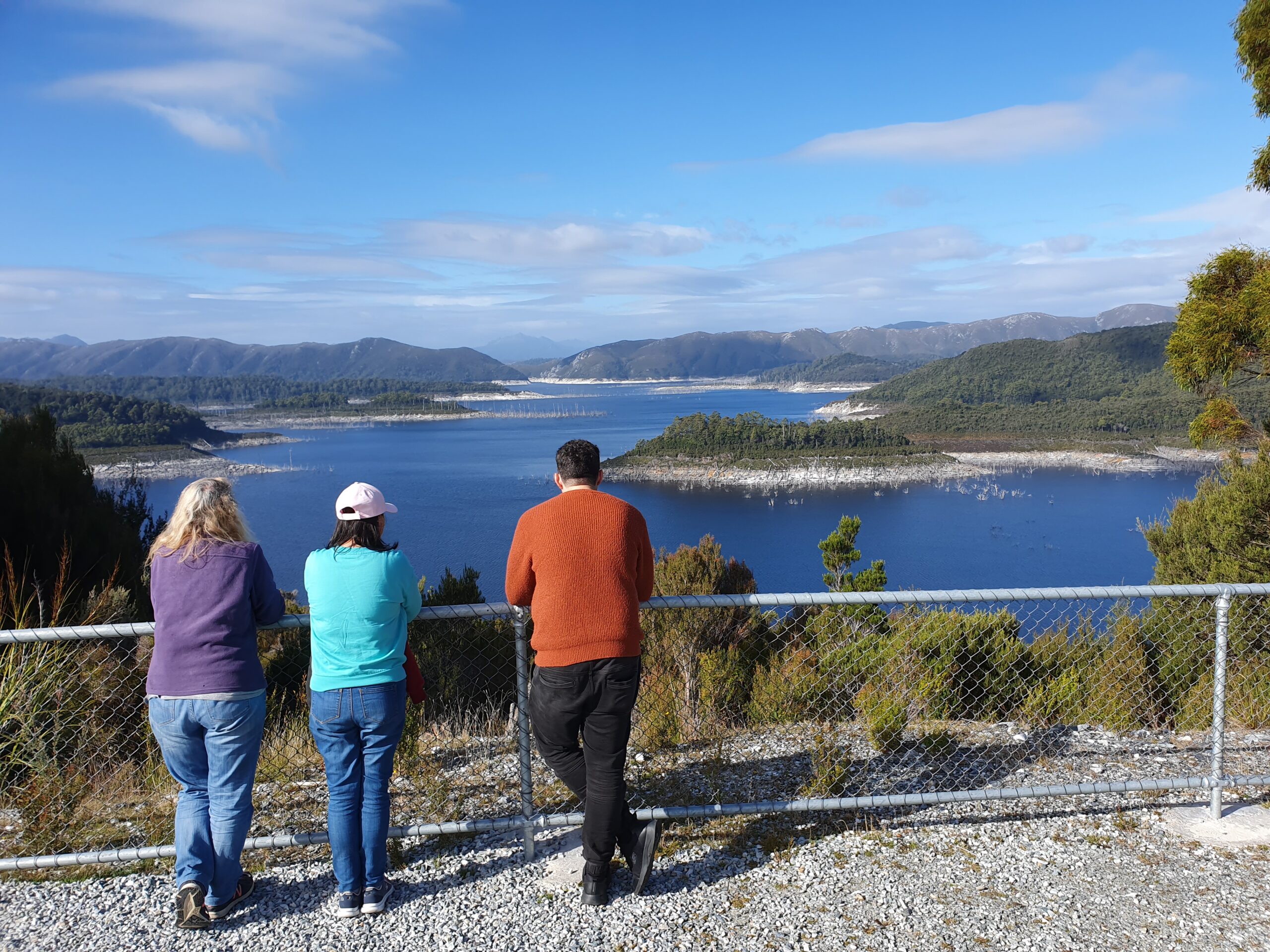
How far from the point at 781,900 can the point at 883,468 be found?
80957 millimetres

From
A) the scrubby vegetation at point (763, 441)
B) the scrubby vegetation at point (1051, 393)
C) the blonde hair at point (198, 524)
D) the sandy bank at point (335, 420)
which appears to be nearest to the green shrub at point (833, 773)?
the blonde hair at point (198, 524)

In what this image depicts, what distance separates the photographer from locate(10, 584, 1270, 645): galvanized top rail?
2727 mm

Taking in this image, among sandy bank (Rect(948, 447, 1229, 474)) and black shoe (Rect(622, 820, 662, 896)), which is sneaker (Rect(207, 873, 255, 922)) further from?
sandy bank (Rect(948, 447, 1229, 474))

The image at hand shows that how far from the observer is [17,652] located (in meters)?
3.66

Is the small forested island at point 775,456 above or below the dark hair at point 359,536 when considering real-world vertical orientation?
below

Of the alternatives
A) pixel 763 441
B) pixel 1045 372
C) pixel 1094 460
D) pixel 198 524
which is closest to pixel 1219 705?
pixel 198 524

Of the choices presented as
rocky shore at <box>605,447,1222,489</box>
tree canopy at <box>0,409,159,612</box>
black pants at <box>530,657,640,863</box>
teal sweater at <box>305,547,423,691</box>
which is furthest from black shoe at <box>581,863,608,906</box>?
rocky shore at <box>605,447,1222,489</box>

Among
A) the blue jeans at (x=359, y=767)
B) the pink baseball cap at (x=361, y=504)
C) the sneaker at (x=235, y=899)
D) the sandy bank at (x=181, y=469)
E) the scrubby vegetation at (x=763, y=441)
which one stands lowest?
the sandy bank at (x=181, y=469)

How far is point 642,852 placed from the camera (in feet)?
8.82

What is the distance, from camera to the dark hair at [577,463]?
8.18 ft

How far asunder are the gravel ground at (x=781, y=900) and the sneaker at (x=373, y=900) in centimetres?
3

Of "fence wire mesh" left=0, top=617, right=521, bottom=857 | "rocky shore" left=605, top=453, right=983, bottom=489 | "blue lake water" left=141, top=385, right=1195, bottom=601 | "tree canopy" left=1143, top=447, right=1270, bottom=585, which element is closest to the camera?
"fence wire mesh" left=0, top=617, right=521, bottom=857

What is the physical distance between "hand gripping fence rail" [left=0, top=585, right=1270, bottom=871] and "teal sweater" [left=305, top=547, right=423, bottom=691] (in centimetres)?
28

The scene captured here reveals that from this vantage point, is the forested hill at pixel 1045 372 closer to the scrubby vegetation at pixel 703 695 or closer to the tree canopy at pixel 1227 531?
the tree canopy at pixel 1227 531
